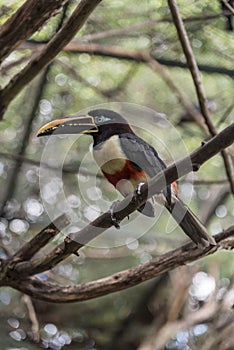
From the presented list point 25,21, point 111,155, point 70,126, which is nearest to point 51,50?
point 25,21

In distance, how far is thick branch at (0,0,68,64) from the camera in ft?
7.88

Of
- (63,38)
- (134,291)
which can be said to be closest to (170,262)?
(63,38)

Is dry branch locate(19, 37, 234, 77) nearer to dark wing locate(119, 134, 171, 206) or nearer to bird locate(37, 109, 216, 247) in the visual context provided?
bird locate(37, 109, 216, 247)

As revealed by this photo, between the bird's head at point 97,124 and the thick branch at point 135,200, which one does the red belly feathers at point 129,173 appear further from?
the thick branch at point 135,200

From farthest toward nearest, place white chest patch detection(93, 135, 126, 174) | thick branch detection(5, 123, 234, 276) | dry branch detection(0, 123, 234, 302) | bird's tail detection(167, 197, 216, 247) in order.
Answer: white chest patch detection(93, 135, 126, 174) < bird's tail detection(167, 197, 216, 247) < dry branch detection(0, 123, 234, 302) < thick branch detection(5, 123, 234, 276)

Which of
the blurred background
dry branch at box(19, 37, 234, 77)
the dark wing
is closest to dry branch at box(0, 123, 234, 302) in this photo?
the dark wing

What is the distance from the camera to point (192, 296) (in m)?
4.17

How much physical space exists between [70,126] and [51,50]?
1.09 ft

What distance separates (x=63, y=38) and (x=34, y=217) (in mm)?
1607

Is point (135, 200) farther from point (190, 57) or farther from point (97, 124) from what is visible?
point (190, 57)

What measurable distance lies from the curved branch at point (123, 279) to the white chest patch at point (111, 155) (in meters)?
0.40

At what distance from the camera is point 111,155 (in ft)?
8.47

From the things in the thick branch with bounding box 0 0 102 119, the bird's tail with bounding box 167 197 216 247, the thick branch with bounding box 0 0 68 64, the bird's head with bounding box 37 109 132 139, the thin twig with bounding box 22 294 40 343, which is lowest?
the thin twig with bounding box 22 294 40 343

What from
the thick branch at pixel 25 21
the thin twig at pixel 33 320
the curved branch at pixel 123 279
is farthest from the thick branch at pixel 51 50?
the thin twig at pixel 33 320
